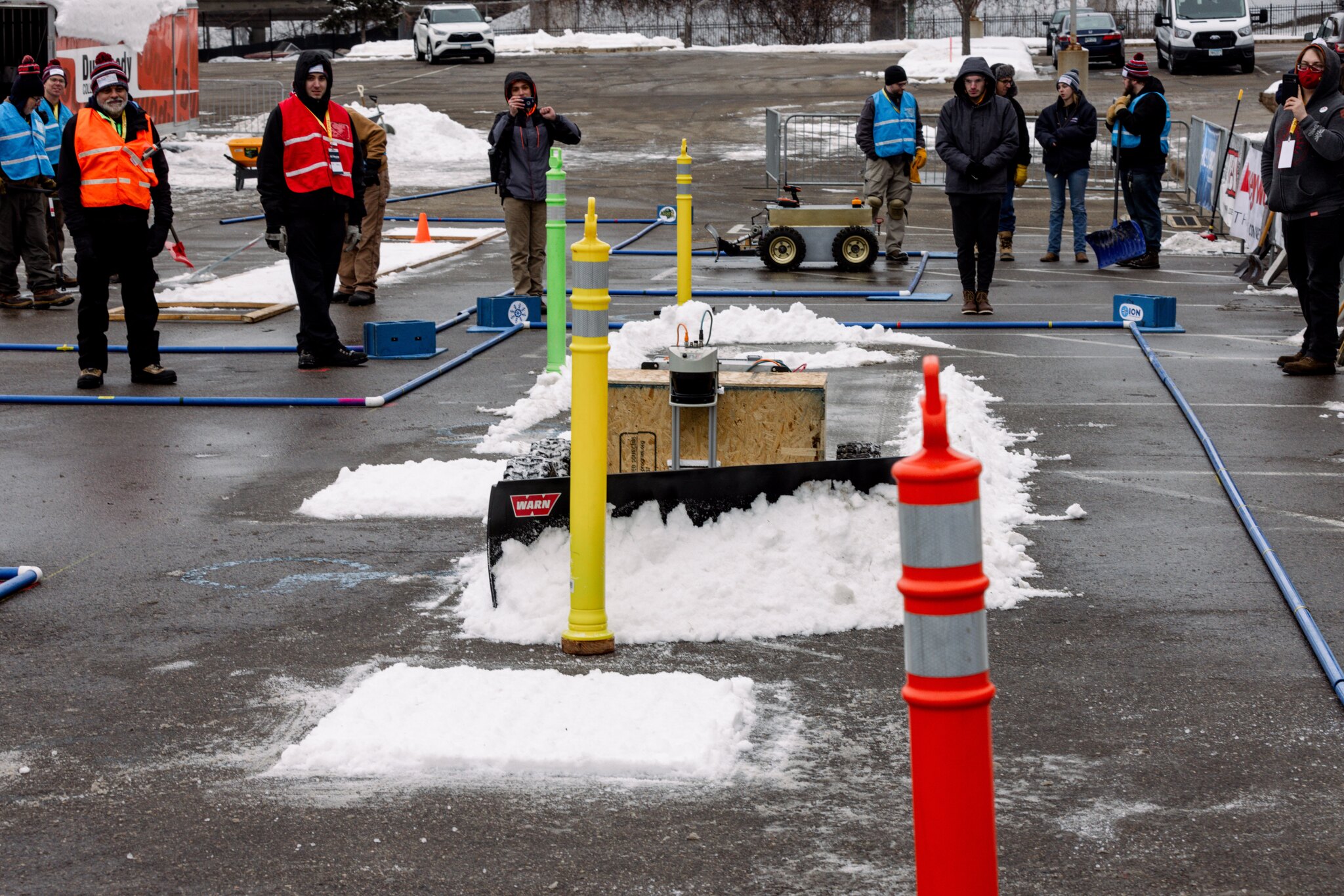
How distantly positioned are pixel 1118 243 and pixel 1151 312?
14.1ft

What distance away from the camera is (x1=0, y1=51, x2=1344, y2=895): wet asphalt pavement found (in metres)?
3.72

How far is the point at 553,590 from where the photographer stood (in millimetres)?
5512

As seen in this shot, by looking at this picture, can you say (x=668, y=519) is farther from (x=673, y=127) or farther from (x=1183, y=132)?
(x=673, y=127)

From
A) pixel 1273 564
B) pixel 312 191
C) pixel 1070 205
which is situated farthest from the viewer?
pixel 1070 205

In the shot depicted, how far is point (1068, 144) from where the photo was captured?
16625 millimetres

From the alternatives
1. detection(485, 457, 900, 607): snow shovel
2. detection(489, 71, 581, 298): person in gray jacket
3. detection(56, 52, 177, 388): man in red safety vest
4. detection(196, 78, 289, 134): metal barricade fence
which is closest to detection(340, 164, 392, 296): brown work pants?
detection(489, 71, 581, 298): person in gray jacket

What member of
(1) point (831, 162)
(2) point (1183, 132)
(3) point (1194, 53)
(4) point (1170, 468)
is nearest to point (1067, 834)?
(4) point (1170, 468)

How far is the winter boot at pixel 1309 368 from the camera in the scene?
10406mm

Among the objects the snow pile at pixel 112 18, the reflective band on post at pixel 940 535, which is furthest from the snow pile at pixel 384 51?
the reflective band on post at pixel 940 535

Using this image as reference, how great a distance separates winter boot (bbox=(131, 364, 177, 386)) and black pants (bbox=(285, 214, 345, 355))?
3.22 feet

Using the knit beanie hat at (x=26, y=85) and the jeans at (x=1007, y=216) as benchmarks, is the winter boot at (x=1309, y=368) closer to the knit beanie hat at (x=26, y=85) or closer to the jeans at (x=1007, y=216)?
the jeans at (x=1007, y=216)

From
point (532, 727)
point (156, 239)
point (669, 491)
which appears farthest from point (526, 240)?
point (532, 727)

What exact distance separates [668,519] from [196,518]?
2.44 metres

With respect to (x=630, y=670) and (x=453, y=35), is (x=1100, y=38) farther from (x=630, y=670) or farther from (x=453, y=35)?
(x=630, y=670)
